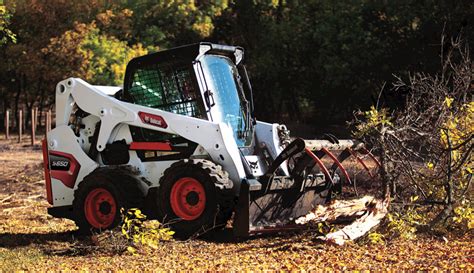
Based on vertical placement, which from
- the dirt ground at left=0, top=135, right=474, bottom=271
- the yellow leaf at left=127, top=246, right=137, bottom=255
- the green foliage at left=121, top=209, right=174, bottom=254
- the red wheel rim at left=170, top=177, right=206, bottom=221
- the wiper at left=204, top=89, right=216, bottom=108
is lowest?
the dirt ground at left=0, top=135, right=474, bottom=271

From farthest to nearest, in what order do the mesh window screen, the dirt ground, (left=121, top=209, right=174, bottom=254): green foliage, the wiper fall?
the mesh window screen → the wiper → (left=121, top=209, right=174, bottom=254): green foliage → the dirt ground

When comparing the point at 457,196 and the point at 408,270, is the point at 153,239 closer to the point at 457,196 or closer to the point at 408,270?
the point at 408,270

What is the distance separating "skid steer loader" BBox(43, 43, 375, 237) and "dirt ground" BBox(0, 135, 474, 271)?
30 centimetres

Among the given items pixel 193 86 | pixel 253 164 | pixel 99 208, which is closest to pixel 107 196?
pixel 99 208

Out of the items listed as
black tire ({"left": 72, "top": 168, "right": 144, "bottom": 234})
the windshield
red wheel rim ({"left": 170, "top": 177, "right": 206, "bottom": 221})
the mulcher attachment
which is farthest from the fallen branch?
black tire ({"left": 72, "top": 168, "right": 144, "bottom": 234})

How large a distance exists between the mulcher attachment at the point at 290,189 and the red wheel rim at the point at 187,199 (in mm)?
487

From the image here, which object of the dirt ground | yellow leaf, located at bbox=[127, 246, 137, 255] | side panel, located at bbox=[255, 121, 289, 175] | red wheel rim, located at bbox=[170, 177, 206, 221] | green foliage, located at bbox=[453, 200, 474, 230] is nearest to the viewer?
the dirt ground

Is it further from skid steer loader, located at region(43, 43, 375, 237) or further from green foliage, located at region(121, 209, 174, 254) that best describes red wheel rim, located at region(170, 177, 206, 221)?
green foliage, located at region(121, 209, 174, 254)

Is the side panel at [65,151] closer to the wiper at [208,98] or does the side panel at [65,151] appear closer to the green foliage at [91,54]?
the wiper at [208,98]

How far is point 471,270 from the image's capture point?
6.44m

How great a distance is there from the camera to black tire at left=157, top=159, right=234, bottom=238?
8.05 metres

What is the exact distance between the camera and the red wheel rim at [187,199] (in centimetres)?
820

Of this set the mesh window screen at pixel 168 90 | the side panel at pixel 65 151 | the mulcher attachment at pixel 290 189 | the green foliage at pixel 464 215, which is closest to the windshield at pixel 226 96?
the mesh window screen at pixel 168 90

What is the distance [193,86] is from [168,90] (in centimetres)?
40
